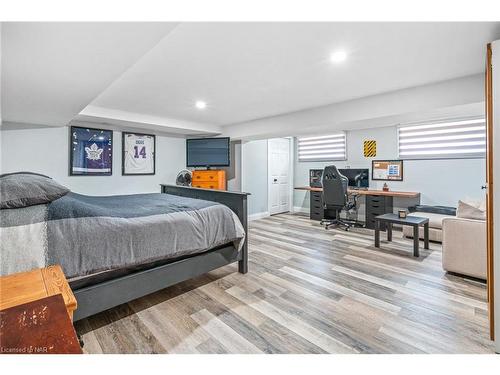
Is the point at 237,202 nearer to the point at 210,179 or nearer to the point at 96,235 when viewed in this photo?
the point at 96,235

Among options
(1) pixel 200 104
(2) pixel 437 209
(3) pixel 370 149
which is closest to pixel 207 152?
(1) pixel 200 104

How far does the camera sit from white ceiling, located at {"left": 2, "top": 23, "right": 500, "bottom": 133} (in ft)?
5.06

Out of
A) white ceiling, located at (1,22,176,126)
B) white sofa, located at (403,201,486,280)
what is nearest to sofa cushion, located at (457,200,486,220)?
white sofa, located at (403,201,486,280)

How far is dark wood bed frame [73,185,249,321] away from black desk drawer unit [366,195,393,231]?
10.5 ft

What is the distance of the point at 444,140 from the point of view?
441cm

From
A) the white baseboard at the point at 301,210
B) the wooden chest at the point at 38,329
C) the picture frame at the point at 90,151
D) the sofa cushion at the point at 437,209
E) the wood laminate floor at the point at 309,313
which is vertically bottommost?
the wood laminate floor at the point at 309,313

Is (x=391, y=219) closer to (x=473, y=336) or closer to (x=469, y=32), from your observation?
(x=473, y=336)

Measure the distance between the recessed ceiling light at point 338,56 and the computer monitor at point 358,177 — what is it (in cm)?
342

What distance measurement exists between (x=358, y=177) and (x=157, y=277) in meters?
4.53

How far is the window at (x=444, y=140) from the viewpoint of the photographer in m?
4.11

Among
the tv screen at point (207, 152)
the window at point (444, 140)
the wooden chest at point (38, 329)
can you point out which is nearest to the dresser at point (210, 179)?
the tv screen at point (207, 152)

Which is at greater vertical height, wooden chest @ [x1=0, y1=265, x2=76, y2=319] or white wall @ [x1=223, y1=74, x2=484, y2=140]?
white wall @ [x1=223, y1=74, x2=484, y2=140]

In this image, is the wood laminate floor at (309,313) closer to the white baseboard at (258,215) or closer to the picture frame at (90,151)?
the white baseboard at (258,215)

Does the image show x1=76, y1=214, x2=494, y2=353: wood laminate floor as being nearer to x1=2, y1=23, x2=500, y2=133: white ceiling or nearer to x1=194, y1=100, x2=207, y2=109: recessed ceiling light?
x1=2, y1=23, x2=500, y2=133: white ceiling
